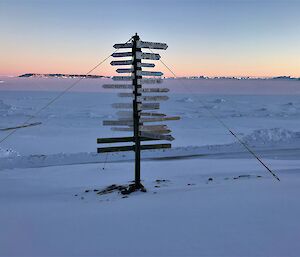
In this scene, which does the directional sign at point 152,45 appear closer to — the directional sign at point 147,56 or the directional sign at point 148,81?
the directional sign at point 147,56

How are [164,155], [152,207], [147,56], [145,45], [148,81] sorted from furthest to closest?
[164,155] < [148,81] < [147,56] < [145,45] < [152,207]

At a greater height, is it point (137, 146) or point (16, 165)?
point (137, 146)

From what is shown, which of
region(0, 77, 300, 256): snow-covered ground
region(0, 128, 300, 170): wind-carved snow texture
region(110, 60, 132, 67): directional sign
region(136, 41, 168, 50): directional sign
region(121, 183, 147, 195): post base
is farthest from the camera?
region(0, 128, 300, 170): wind-carved snow texture

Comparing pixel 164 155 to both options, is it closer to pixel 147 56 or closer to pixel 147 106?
pixel 147 106

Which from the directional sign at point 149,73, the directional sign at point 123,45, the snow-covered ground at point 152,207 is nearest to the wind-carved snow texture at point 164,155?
the snow-covered ground at point 152,207

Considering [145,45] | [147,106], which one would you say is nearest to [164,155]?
[147,106]

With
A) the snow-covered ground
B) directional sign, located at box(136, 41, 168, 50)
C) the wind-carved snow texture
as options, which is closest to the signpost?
directional sign, located at box(136, 41, 168, 50)

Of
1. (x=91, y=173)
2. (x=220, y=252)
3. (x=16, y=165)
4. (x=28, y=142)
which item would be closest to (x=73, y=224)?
(x=220, y=252)

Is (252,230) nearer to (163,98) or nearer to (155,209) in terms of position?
(155,209)

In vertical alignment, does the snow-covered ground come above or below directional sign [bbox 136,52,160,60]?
below

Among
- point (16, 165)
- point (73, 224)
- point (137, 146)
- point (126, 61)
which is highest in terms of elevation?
point (126, 61)

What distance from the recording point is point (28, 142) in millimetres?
17766

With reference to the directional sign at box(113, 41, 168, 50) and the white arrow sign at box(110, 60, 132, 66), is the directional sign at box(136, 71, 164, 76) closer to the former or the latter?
the white arrow sign at box(110, 60, 132, 66)

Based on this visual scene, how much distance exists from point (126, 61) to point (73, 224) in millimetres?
3808
